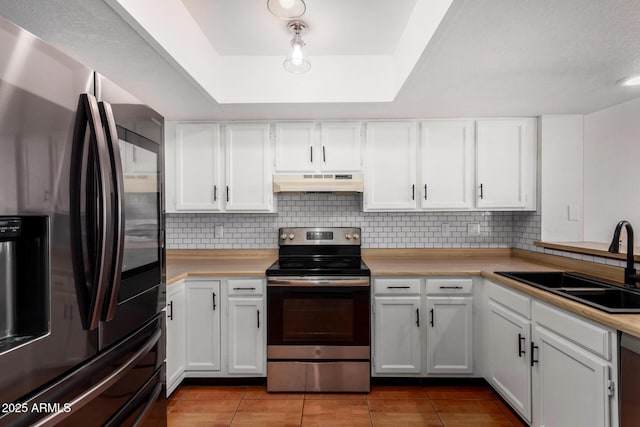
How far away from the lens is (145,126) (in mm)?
1268

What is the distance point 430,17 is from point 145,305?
5.88ft

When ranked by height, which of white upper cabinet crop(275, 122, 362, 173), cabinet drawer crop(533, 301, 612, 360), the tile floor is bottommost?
the tile floor

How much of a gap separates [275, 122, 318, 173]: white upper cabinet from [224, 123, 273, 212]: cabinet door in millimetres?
151

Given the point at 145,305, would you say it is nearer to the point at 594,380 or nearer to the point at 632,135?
the point at 594,380

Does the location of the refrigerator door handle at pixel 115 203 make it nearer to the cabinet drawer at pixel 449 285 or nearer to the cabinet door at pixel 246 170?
the cabinet door at pixel 246 170

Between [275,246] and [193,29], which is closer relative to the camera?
[193,29]

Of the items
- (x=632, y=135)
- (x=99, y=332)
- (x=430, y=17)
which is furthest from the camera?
(x=632, y=135)

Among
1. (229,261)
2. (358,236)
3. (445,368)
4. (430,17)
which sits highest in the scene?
(430,17)

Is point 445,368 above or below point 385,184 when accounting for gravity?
below

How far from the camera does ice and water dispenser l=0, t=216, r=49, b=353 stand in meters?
0.74

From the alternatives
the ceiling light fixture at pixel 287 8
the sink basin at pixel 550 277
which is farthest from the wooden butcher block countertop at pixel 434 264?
the ceiling light fixture at pixel 287 8

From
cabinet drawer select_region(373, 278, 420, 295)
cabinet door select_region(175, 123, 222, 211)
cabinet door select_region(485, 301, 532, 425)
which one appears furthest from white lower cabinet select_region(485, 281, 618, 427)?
cabinet door select_region(175, 123, 222, 211)

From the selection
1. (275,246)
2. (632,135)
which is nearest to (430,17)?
(632,135)

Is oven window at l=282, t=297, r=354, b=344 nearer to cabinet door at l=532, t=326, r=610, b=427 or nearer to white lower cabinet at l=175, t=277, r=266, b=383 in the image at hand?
white lower cabinet at l=175, t=277, r=266, b=383
